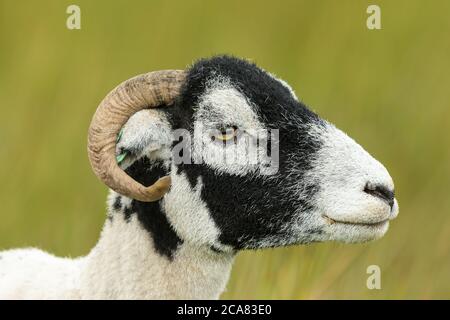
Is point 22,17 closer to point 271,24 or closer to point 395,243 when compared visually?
point 271,24

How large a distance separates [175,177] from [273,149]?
57 centimetres

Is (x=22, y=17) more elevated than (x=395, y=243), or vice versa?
(x=22, y=17)

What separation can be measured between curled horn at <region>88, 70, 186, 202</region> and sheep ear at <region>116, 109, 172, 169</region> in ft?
0.24

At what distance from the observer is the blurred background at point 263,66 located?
10086mm

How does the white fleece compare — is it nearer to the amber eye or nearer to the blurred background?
the amber eye

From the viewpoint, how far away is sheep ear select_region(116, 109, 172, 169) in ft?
15.6

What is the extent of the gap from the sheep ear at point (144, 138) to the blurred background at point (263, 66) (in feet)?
15.1

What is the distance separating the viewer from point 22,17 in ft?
38.5

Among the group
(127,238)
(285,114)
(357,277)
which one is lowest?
(357,277)
